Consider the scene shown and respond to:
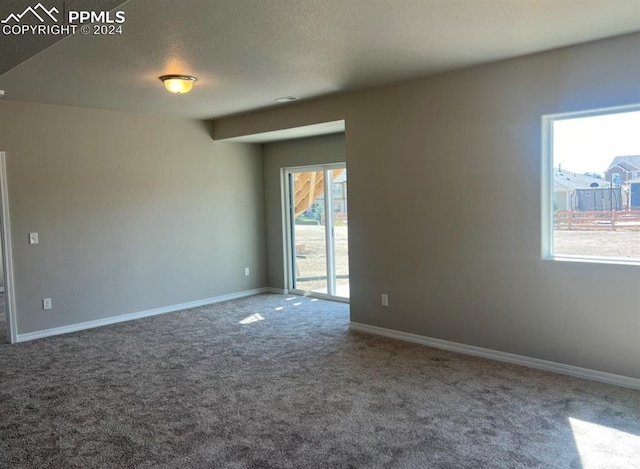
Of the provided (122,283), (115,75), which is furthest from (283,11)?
(122,283)

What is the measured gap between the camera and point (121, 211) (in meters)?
6.03

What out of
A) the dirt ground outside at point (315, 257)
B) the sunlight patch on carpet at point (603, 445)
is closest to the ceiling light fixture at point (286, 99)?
the dirt ground outside at point (315, 257)

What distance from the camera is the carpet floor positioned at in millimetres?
2801

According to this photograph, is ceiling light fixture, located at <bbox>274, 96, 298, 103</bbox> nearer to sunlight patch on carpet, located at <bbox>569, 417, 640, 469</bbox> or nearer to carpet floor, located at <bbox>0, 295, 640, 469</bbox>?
carpet floor, located at <bbox>0, 295, 640, 469</bbox>

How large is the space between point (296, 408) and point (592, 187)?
110 inches

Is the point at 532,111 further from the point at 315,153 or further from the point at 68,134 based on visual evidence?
the point at 68,134

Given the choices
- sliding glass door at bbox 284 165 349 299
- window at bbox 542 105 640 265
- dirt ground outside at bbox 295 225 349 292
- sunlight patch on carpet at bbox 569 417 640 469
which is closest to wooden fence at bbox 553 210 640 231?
window at bbox 542 105 640 265

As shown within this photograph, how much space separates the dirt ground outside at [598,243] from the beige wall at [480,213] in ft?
0.48

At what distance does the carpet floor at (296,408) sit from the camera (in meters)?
2.80

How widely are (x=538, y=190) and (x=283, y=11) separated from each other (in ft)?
7.99

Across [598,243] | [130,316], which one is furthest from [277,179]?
[598,243]

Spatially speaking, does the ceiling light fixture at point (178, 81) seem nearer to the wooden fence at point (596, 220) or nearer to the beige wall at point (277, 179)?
the beige wall at point (277, 179)

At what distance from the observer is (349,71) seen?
4.24 metres

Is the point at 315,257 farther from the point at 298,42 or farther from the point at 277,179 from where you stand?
the point at 298,42
